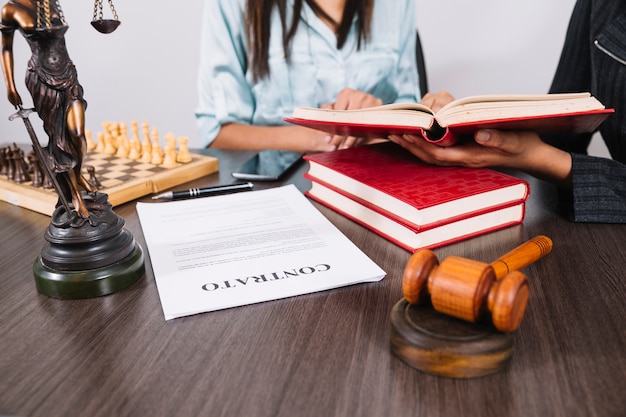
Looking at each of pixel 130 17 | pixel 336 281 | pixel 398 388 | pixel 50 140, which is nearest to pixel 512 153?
pixel 336 281

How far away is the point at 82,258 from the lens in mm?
590

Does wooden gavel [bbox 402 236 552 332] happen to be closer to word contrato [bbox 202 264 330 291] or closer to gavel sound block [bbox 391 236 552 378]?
gavel sound block [bbox 391 236 552 378]

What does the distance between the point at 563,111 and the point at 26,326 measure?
704 millimetres

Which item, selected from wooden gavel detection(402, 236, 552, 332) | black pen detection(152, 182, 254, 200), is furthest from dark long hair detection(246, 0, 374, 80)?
wooden gavel detection(402, 236, 552, 332)

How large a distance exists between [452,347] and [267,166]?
0.72 m

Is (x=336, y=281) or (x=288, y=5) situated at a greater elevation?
(x=288, y=5)

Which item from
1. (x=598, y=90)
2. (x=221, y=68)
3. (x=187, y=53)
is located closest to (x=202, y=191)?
(x=221, y=68)

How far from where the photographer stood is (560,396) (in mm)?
427

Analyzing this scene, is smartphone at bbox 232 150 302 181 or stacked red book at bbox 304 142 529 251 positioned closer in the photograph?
stacked red book at bbox 304 142 529 251

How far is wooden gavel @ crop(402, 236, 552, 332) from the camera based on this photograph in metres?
0.43

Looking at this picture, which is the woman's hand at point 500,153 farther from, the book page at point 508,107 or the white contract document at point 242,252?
the white contract document at point 242,252

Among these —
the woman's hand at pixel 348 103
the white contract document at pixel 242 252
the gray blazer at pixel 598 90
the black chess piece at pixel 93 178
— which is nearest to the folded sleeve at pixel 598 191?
the gray blazer at pixel 598 90

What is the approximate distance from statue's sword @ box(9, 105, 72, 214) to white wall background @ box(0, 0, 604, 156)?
1.68 meters

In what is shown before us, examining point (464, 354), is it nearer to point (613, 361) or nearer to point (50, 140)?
point (613, 361)
